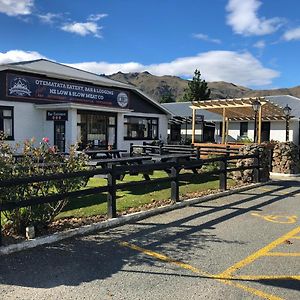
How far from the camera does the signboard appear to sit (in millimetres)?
19609

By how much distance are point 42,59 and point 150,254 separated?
21238 mm

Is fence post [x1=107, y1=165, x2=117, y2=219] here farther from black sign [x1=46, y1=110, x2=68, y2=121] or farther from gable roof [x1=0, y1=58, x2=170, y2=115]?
black sign [x1=46, y1=110, x2=68, y2=121]

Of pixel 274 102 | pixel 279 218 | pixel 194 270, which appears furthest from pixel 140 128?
pixel 194 270

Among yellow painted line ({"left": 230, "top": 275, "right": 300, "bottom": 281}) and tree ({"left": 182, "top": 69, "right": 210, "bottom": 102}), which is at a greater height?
tree ({"left": 182, "top": 69, "right": 210, "bottom": 102})

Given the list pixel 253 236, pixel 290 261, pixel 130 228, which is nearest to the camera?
pixel 290 261

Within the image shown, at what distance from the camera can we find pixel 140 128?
27.5m

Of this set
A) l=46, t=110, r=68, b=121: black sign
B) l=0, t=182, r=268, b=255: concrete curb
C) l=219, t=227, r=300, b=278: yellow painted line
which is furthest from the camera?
l=46, t=110, r=68, b=121: black sign

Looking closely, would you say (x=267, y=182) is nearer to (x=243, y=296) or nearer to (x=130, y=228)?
(x=130, y=228)

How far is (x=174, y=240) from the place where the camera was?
593 cm

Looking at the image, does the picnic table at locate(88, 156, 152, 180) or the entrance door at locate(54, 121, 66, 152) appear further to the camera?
the entrance door at locate(54, 121, 66, 152)

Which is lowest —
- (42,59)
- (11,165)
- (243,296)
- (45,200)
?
(243,296)

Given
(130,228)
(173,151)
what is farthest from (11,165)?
(173,151)

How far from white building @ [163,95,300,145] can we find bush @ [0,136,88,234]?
23.6 metres

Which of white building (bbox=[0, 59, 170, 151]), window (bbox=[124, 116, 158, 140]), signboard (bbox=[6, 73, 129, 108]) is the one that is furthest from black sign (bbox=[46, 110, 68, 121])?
window (bbox=[124, 116, 158, 140])
